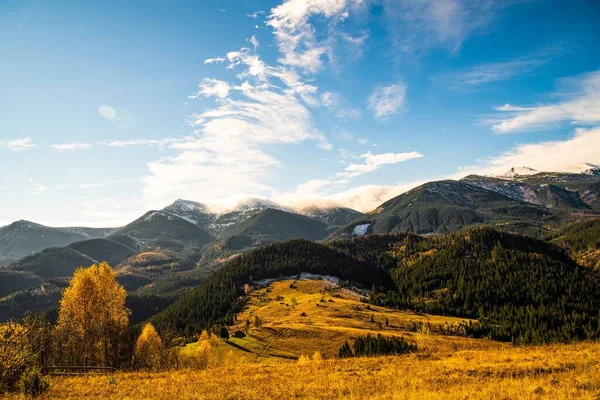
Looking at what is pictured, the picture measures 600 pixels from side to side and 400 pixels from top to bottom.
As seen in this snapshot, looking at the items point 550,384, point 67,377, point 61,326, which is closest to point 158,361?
point 61,326

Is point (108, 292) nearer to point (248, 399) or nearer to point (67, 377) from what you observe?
point (67, 377)

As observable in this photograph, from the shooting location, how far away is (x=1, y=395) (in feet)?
72.6

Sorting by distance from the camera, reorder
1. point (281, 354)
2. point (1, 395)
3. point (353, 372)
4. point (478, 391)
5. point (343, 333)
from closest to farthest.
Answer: point (478, 391)
point (1, 395)
point (353, 372)
point (281, 354)
point (343, 333)

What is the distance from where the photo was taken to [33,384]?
890 inches

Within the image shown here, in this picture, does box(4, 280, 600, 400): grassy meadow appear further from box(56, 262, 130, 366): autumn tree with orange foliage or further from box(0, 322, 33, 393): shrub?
box(56, 262, 130, 366): autumn tree with orange foliage

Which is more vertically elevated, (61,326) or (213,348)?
(61,326)

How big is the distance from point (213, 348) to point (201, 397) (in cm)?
12341

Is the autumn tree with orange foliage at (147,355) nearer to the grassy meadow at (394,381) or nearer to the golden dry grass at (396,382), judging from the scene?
the grassy meadow at (394,381)

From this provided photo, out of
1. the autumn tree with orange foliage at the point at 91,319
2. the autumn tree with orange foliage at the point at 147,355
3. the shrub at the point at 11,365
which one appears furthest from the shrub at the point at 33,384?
the autumn tree with orange foliage at the point at 91,319

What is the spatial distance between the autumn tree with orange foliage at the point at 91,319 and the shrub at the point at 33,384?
118ft

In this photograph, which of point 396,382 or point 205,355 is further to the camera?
point 205,355

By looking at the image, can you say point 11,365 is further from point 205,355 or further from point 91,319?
point 205,355

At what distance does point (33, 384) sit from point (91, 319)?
38505 mm

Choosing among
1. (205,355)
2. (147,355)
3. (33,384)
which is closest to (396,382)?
(33,384)
